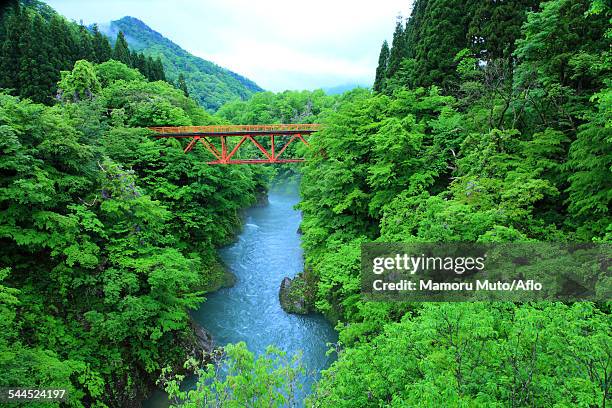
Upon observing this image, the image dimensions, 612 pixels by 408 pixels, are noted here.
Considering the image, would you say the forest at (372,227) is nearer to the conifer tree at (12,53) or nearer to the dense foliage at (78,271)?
the dense foliage at (78,271)

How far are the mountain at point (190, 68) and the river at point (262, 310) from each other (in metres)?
71.6

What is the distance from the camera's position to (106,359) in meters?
12.6

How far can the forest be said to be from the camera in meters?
6.49

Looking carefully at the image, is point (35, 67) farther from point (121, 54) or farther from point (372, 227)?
point (372, 227)

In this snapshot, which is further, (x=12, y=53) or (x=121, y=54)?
(x=121, y=54)

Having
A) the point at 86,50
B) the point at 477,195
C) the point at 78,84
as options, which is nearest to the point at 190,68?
the point at 86,50

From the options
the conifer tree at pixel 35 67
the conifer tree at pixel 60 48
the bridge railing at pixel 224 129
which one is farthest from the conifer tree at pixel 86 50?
the bridge railing at pixel 224 129

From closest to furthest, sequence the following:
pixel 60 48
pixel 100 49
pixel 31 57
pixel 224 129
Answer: pixel 224 129, pixel 31 57, pixel 60 48, pixel 100 49

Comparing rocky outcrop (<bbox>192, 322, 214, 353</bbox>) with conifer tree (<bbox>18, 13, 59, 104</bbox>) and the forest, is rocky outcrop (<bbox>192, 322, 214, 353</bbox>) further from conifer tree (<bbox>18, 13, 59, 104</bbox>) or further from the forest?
conifer tree (<bbox>18, 13, 59, 104</bbox>)

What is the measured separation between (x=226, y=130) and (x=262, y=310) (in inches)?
456

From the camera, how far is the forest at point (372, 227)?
21.3 feet

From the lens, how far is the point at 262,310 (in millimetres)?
20391

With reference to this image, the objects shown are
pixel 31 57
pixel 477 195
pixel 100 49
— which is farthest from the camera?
pixel 100 49

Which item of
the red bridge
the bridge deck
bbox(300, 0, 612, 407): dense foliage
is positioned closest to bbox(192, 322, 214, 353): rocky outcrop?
bbox(300, 0, 612, 407): dense foliage
